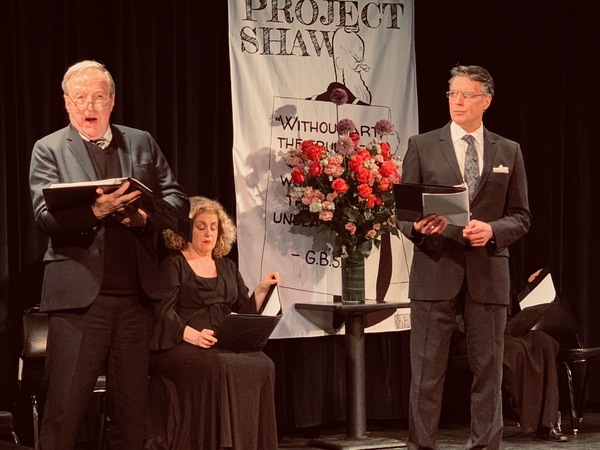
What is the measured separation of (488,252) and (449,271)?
198 mm

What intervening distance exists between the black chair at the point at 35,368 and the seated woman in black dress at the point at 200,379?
282 millimetres

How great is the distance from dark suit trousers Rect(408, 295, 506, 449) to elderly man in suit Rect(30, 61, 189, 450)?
1.17m

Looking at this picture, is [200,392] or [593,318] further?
[593,318]

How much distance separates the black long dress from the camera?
4.83 metres

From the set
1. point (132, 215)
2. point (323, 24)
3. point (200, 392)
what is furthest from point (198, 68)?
point (132, 215)

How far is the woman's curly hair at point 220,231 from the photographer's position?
5.26 meters

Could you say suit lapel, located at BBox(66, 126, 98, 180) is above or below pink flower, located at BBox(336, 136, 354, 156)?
below

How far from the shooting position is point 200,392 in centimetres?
486

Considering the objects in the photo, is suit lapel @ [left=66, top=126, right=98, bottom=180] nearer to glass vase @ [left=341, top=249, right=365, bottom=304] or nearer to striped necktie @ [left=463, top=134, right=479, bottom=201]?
striped necktie @ [left=463, top=134, right=479, bottom=201]

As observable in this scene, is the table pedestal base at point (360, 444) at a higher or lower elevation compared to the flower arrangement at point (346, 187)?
lower

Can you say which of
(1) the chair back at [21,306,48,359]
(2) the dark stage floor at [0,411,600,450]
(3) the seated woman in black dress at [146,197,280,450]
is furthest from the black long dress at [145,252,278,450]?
(2) the dark stage floor at [0,411,600,450]

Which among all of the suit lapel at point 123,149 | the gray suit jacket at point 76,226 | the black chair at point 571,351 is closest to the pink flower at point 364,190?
the black chair at point 571,351

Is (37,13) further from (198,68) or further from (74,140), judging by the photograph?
(74,140)

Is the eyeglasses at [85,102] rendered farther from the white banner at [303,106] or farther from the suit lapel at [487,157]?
the white banner at [303,106]
